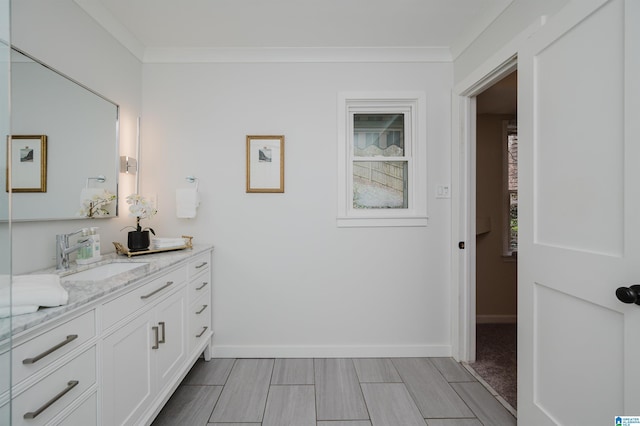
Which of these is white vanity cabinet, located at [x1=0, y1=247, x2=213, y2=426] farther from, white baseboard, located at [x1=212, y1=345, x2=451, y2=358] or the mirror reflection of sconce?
the mirror reflection of sconce

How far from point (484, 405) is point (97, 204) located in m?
2.80

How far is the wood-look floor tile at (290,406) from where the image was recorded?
5.32 feet

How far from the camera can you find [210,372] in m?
2.11

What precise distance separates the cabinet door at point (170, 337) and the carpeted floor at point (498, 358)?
6.98 feet

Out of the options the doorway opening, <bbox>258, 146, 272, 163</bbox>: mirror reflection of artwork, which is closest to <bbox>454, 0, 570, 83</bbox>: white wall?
the doorway opening

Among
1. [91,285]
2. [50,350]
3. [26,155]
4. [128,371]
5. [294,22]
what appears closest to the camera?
[50,350]

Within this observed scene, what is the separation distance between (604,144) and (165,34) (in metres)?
2.74

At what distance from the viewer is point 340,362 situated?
226 centimetres

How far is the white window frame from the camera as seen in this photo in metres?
2.33

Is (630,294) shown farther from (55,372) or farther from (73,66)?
(73,66)

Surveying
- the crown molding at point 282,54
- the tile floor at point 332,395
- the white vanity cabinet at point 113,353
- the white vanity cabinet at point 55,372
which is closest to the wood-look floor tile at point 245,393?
the tile floor at point 332,395

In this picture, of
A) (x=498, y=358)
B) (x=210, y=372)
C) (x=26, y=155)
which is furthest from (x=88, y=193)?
(x=498, y=358)

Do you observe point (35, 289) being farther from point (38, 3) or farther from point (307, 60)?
point (307, 60)

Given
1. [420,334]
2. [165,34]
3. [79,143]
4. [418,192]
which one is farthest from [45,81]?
[420,334]
